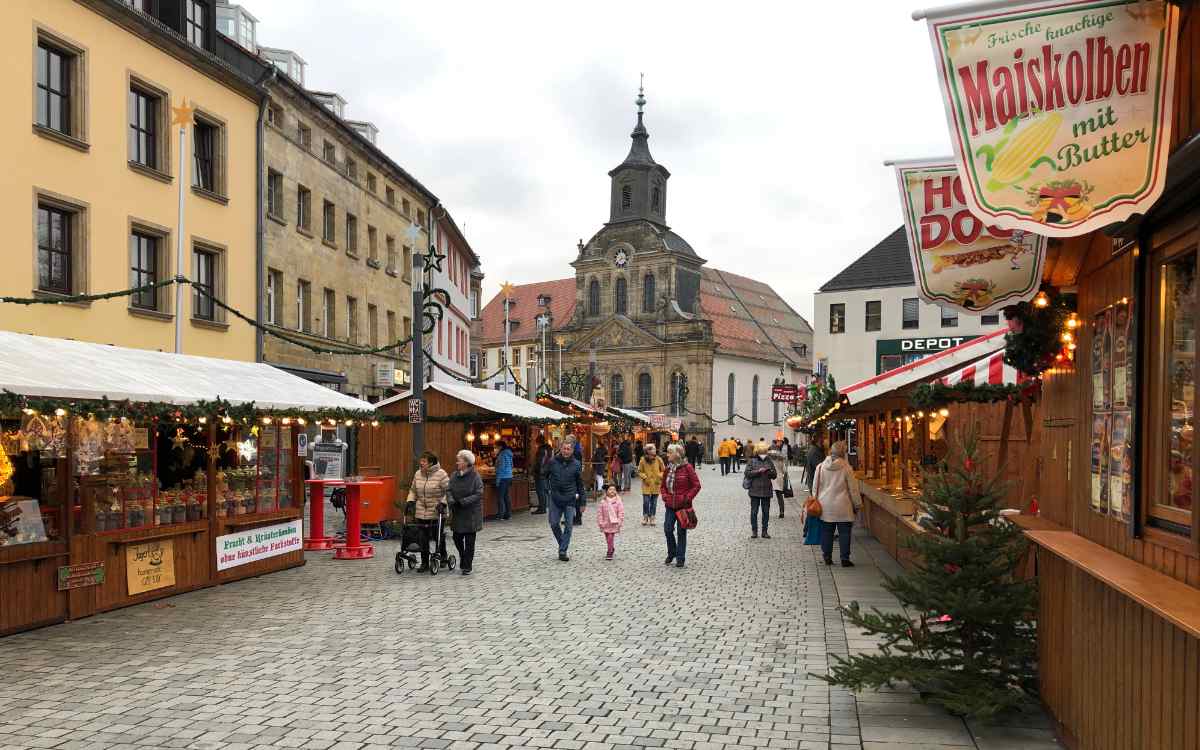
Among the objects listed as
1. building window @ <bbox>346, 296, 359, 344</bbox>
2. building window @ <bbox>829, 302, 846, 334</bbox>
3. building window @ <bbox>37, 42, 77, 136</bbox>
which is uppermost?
building window @ <bbox>37, 42, 77, 136</bbox>

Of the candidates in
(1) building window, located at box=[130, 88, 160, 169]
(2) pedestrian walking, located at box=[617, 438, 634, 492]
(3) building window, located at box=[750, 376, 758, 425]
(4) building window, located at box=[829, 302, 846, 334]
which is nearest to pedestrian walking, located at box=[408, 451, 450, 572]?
(1) building window, located at box=[130, 88, 160, 169]

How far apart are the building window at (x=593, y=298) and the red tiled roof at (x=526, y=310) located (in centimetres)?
617

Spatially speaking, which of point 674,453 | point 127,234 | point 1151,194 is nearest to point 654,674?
point 1151,194

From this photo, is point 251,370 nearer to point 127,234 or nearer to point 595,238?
point 127,234

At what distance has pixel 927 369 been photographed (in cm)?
1365

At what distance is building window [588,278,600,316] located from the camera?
285 feet

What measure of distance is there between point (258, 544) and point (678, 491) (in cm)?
554

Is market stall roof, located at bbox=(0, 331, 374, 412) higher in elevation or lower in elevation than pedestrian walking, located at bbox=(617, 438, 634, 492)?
higher

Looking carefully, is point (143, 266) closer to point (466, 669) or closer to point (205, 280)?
point (205, 280)

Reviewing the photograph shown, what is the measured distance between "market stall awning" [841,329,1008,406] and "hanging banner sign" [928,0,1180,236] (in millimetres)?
9255

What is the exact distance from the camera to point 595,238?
85938 millimetres

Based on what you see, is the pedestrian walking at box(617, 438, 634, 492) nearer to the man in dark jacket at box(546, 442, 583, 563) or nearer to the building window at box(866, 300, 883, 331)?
the man in dark jacket at box(546, 442, 583, 563)

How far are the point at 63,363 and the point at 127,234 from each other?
1068 cm

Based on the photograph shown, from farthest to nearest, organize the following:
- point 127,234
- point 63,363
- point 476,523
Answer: point 127,234 < point 476,523 < point 63,363
